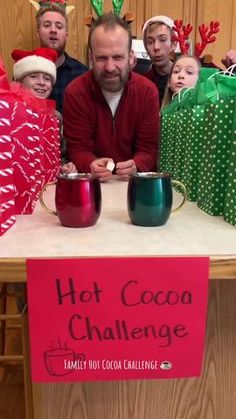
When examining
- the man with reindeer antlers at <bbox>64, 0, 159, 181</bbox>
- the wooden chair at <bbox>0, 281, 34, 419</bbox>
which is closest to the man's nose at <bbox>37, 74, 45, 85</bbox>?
the man with reindeer antlers at <bbox>64, 0, 159, 181</bbox>

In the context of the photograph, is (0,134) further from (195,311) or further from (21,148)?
(195,311)

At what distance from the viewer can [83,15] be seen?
2.94 meters

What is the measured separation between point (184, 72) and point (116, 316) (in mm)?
1254

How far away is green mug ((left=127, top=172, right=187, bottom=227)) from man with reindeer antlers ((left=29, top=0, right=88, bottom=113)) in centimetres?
182

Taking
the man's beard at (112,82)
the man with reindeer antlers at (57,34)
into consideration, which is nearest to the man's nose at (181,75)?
the man's beard at (112,82)

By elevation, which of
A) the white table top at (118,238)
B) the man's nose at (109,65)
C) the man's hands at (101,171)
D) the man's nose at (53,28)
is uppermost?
the man's nose at (53,28)

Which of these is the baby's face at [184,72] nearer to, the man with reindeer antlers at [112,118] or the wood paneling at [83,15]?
the man with reindeer antlers at [112,118]

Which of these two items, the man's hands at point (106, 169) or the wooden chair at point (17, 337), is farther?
the man's hands at point (106, 169)

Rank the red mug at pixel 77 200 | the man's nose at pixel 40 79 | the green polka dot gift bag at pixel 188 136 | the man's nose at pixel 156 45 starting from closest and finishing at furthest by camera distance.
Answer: the red mug at pixel 77 200 → the green polka dot gift bag at pixel 188 136 → the man's nose at pixel 40 79 → the man's nose at pixel 156 45

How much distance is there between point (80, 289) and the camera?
55cm

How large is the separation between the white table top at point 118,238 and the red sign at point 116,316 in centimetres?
2

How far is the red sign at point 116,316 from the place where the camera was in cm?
55

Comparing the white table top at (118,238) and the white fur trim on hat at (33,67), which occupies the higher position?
the white fur trim on hat at (33,67)

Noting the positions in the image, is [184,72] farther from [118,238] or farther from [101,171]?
[118,238]
